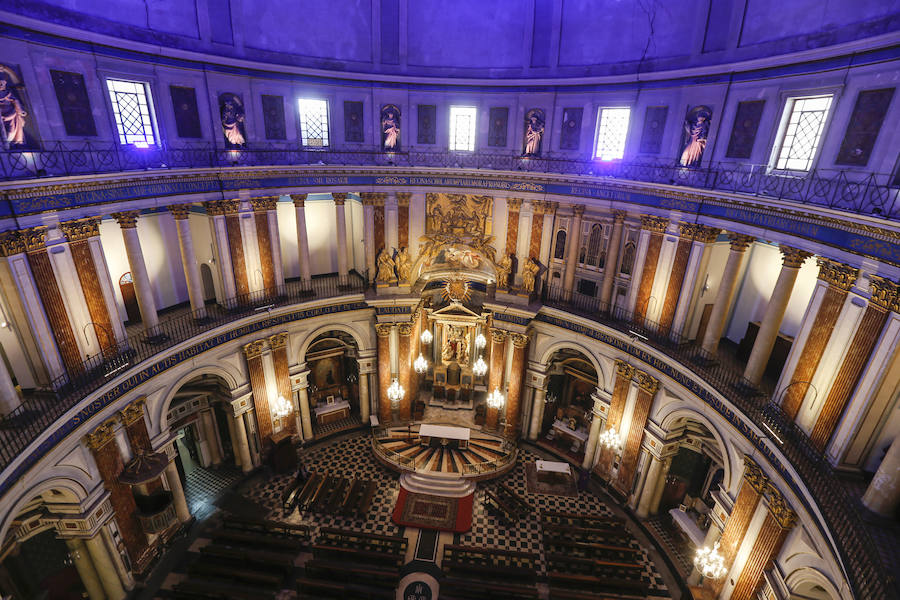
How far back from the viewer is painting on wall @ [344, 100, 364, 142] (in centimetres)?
2016

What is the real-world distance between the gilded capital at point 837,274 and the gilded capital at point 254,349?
19.4 meters

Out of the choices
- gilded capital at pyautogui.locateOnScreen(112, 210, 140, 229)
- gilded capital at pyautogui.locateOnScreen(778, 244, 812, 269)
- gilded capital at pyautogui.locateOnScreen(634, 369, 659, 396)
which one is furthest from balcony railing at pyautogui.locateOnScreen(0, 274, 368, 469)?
gilded capital at pyautogui.locateOnScreen(778, 244, 812, 269)

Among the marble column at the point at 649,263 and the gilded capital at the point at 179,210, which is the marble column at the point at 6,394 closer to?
the gilded capital at the point at 179,210

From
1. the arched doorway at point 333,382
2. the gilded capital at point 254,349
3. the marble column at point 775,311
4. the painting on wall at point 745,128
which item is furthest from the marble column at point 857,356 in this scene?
the gilded capital at point 254,349

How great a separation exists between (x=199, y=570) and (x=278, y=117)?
17.1 m

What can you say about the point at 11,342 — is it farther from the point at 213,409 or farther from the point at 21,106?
the point at 213,409

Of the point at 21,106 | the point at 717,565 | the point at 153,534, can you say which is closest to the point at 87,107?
the point at 21,106

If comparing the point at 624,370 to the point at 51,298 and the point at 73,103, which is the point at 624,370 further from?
the point at 73,103

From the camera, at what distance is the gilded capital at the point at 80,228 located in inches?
521

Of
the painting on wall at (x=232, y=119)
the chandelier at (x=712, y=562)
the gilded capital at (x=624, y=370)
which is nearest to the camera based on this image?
the chandelier at (x=712, y=562)

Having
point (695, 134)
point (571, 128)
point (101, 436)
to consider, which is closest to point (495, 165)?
point (571, 128)

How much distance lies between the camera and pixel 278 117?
746 inches

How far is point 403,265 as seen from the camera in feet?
72.6

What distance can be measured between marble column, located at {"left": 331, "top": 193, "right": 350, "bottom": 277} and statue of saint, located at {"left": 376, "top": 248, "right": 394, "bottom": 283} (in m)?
1.69
